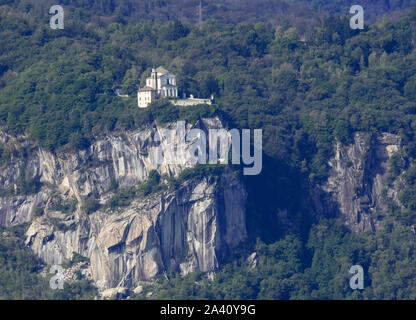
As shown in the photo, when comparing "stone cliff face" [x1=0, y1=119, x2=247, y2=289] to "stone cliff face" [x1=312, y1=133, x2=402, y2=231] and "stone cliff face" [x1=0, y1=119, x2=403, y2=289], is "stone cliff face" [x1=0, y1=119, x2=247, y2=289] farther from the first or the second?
"stone cliff face" [x1=312, y1=133, x2=402, y2=231]

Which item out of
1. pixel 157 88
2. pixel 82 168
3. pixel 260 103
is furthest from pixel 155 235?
pixel 260 103

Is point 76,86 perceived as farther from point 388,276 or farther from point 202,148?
point 388,276

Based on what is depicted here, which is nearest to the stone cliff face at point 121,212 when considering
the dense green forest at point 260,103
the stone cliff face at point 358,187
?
the dense green forest at point 260,103

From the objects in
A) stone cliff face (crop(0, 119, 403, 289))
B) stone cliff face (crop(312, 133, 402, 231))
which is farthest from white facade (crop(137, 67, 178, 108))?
stone cliff face (crop(312, 133, 402, 231))

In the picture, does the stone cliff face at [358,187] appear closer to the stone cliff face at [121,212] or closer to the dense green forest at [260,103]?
the dense green forest at [260,103]

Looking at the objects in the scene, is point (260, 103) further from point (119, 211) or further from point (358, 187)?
point (119, 211)
